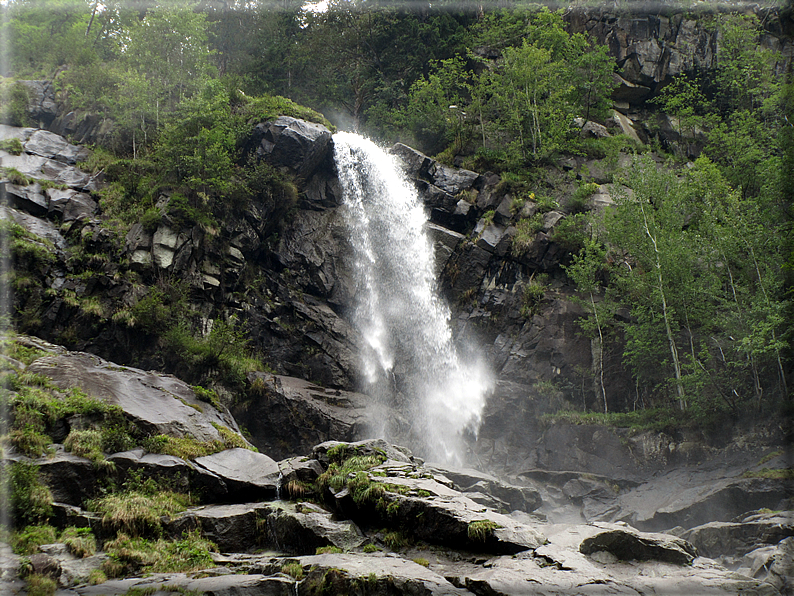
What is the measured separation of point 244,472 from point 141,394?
401cm

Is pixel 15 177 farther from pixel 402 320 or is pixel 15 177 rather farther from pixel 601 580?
pixel 601 580

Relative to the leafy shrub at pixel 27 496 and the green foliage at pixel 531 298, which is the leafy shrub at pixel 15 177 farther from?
the green foliage at pixel 531 298

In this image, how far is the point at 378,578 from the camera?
7598mm

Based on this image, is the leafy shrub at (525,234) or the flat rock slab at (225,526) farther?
the leafy shrub at (525,234)

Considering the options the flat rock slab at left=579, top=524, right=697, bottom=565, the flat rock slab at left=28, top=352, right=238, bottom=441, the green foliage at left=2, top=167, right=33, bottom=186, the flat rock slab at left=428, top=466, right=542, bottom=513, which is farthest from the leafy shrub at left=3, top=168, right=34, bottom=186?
the flat rock slab at left=579, top=524, right=697, bottom=565

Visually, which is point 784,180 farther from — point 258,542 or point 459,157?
point 258,542

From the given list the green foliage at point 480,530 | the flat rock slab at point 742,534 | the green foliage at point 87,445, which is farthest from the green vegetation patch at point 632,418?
the green foliage at point 87,445

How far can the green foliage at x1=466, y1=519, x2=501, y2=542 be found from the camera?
348 inches

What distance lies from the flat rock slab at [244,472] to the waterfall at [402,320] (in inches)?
292

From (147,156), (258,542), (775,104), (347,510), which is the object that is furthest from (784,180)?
(147,156)

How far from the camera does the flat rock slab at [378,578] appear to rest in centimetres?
745

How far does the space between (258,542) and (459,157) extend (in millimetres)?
24904

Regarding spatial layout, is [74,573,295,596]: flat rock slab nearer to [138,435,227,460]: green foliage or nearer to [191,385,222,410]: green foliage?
[138,435,227,460]: green foliage

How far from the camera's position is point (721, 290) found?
1911cm
